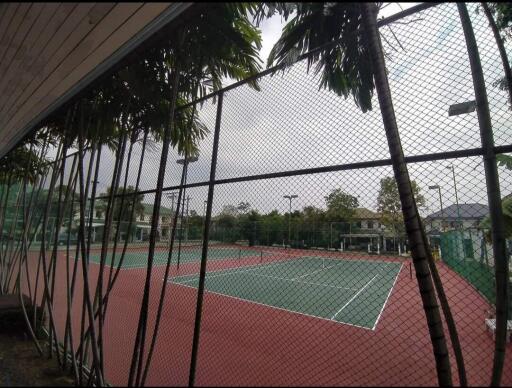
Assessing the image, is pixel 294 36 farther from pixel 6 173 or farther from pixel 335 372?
pixel 6 173

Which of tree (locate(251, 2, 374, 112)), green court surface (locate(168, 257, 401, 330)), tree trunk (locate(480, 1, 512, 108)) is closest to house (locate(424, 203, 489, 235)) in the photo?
tree trunk (locate(480, 1, 512, 108))

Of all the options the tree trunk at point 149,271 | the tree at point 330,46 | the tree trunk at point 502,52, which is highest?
the tree at point 330,46

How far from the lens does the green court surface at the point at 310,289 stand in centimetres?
899

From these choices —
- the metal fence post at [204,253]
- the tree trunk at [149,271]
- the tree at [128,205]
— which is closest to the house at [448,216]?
the metal fence post at [204,253]

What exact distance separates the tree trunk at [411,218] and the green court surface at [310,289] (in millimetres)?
6777

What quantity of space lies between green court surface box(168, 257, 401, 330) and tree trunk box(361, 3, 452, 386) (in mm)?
6777

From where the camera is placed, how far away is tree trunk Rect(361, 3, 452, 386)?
1.29 m

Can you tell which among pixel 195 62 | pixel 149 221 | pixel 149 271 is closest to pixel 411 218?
pixel 149 271

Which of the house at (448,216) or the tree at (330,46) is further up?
the tree at (330,46)

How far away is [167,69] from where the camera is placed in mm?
2928

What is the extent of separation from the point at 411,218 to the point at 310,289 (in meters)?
12.1

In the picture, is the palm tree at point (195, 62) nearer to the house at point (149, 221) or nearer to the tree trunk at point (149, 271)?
the tree trunk at point (149, 271)

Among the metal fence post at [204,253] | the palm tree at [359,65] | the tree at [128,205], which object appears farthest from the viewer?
the tree at [128,205]

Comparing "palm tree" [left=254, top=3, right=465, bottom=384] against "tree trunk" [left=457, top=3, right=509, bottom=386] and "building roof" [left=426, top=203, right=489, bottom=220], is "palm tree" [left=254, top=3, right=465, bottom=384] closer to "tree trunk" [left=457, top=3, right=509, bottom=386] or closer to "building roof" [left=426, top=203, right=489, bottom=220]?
"tree trunk" [left=457, top=3, right=509, bottom=386]
